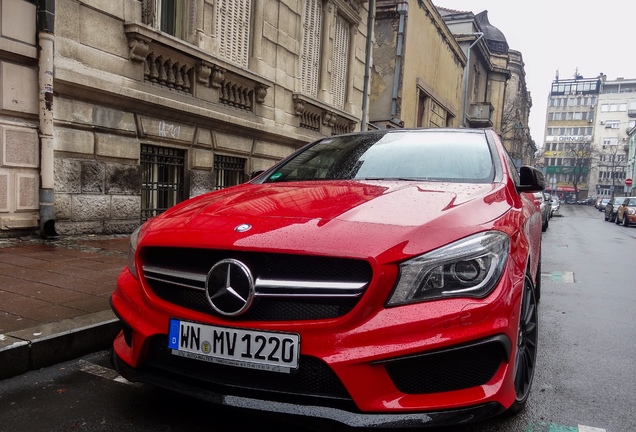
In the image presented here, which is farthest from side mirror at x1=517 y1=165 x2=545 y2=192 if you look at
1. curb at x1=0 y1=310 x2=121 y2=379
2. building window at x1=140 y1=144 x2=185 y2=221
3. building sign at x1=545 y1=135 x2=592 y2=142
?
building sign at x1=545 y1=135 x2=592 y2=142

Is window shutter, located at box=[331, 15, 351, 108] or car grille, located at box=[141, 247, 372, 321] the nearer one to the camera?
car grille, located at box=[141, 247, 372, 321]

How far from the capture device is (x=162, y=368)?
208 cm

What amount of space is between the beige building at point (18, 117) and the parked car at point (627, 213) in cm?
2618

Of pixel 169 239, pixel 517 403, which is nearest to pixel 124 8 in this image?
pixel 169 239

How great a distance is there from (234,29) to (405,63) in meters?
12.1

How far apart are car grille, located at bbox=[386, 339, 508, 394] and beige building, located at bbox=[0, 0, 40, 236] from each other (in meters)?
5.66

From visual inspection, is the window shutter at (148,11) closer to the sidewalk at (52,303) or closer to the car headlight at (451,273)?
the sidewalk at (52,303)

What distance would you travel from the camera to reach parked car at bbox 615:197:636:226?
2461 cm

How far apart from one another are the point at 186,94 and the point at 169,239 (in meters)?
6.45

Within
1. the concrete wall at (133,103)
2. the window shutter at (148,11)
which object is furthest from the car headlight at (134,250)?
the window shutter at (148,11)

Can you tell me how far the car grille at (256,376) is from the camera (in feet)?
5.93

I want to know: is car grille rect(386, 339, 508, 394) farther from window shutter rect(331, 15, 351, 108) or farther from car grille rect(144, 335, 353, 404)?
window shutter rect(331, 15, 351, 108)

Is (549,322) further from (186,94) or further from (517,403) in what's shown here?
(186,94)

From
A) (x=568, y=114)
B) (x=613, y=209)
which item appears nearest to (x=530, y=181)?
(x=613, y=209)
